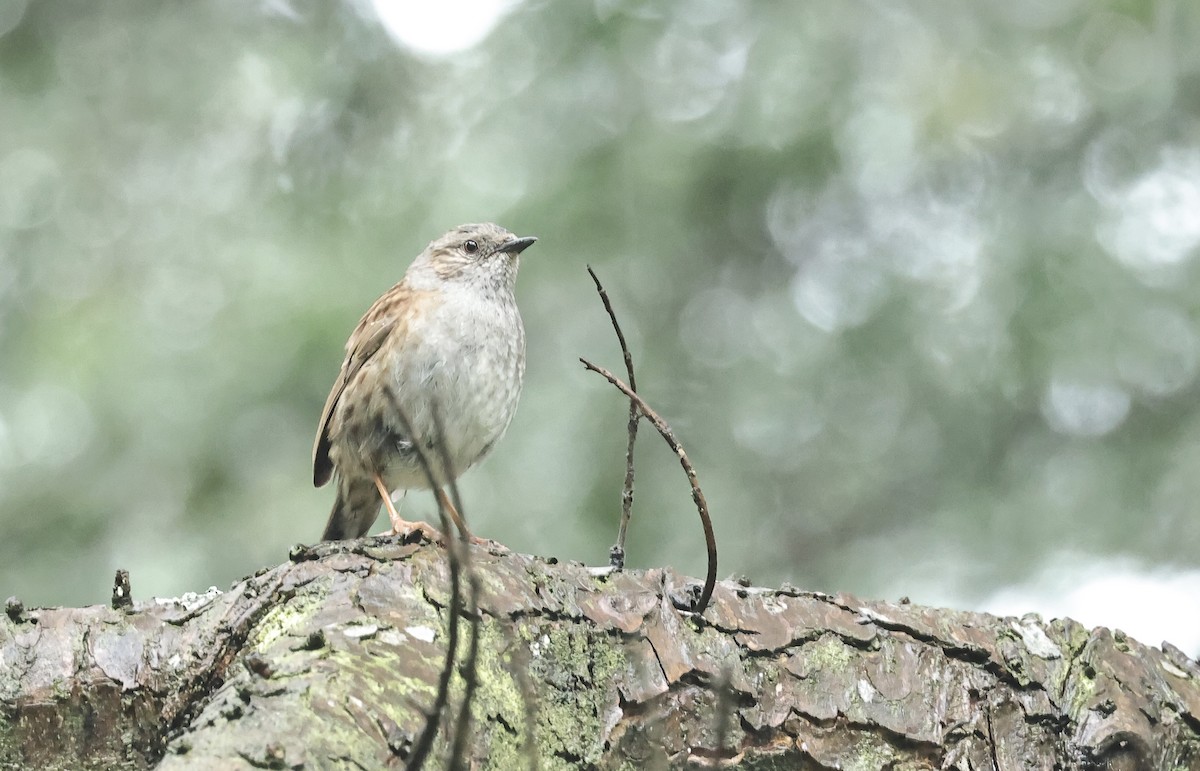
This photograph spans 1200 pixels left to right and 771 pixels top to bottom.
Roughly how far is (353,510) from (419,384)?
100 cm

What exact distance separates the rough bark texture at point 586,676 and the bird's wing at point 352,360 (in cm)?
222

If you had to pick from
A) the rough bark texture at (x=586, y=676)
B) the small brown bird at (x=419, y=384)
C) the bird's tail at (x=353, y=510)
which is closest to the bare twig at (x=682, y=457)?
the rough bark texture at (x=586, y=676)

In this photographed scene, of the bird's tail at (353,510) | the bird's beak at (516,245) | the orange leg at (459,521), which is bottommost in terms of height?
the orange leg at (459,521)

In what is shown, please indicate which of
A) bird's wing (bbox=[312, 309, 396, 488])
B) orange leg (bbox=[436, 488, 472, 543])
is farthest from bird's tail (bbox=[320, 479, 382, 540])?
orange leg (bbox=[436, 488, 472, 543])

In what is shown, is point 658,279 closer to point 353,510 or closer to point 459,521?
point 353,510

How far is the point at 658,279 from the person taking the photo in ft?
24.1

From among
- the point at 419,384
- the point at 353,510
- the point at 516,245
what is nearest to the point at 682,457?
the point at 419,384

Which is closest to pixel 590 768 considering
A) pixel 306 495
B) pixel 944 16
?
pixel 306 495

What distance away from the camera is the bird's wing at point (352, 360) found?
18.5ft

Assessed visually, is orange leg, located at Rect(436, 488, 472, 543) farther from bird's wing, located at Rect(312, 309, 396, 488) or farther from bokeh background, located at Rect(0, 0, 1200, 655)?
A: bokeh background, located at Rect(0, 0, 1200, 655)

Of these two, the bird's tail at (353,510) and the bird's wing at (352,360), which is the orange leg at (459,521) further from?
the bird's wing at (352,360)

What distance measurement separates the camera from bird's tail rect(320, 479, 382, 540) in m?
5.86

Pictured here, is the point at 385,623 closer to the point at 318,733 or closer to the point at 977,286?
the point at 318,733

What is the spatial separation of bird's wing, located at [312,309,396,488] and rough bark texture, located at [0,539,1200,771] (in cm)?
222
